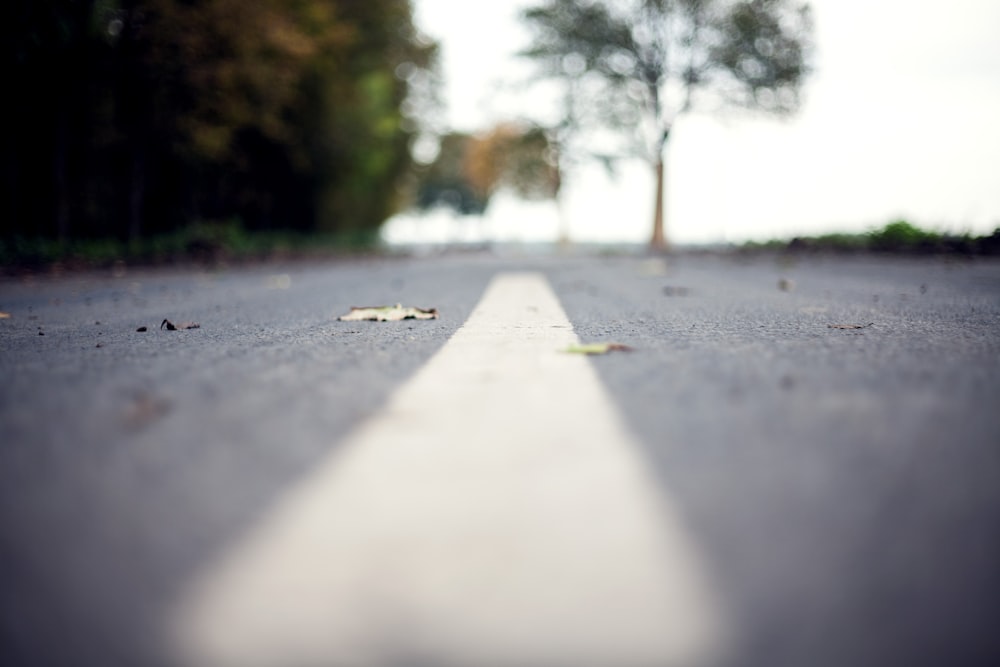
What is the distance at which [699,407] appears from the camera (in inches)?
58.3

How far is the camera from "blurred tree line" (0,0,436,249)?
11.1 meters

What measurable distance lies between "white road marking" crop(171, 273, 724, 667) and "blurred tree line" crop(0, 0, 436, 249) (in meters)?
10.6

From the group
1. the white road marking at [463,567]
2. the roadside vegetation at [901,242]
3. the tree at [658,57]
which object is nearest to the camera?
the white road marking at [463,567]

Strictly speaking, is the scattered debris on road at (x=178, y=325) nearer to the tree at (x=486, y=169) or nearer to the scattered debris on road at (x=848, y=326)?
the scattered debris on road at (x=848, y=326)

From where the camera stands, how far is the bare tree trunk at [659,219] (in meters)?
19.0

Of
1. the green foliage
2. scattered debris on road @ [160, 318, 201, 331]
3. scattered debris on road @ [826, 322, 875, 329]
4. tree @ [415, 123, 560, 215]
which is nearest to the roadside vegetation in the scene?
the green foliage

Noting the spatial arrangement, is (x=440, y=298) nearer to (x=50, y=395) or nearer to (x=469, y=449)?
(x=50, y=395)

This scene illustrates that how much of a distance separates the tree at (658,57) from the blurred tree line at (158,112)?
6.31 meters

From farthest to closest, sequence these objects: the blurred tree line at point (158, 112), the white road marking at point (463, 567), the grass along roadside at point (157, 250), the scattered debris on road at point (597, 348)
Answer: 1. the blurred tree line at point (158, 112)
2. the grass along roadside at point (157, 250)
3. the scattered debris on road at point (597, 348)
4. the white road marking at point (463, 567)

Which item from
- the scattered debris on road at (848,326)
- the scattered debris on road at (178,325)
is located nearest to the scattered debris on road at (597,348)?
the scattered debris on road at (848,326)

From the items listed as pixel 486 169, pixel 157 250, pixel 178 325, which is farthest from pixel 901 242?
pixel 486 169

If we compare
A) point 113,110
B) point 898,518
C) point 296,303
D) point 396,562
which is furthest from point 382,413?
point 113,110

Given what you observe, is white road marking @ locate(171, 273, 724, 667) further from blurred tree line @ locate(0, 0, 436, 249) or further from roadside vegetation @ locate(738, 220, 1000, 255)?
blurred tree line @ locate(0, 0, 436, 249)

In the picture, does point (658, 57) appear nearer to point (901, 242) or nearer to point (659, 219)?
point (659, 219)
